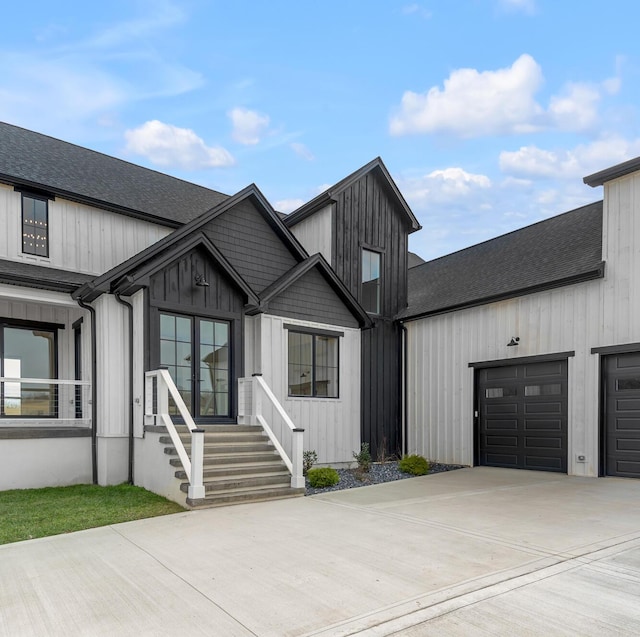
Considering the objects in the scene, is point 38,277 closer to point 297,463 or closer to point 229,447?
point 229,447

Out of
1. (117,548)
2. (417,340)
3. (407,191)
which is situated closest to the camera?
(117,548)

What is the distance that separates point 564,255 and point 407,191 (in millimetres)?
31517

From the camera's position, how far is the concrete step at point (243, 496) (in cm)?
714

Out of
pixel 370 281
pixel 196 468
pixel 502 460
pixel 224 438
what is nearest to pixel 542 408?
pixel 502 460

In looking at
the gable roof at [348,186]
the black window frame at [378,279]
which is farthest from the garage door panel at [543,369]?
the gable roof at [348,186]

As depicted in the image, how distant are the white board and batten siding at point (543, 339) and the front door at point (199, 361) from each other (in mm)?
5256

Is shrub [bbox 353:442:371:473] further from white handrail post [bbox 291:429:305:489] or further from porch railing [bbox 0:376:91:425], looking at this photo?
porch railing [bbox 0:376:91:425]

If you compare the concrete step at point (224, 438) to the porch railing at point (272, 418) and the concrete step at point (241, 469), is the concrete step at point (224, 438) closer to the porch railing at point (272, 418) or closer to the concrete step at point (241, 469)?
the porch railing at point (272, 418)

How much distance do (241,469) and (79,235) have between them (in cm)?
615

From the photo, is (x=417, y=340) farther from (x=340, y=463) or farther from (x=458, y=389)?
(x=340, y=463)

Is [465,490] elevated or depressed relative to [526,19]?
depressed

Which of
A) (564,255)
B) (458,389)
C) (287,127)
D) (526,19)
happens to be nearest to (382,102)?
(287,127)

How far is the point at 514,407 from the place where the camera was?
1099cm

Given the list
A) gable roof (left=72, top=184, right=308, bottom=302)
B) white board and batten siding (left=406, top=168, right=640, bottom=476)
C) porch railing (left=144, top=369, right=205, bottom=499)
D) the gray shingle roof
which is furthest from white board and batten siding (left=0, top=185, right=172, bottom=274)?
white board and batten siding (left=406, top=168, right=640, bottom=476)
